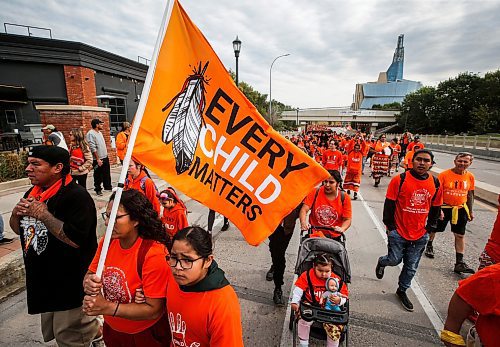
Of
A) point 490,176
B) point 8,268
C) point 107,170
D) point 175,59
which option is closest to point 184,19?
point 175,59

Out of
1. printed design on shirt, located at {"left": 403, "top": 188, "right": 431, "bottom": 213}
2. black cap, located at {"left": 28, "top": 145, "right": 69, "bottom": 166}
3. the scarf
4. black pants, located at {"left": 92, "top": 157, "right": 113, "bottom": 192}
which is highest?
black cap, located at {"left": 28, "top": 145, "right": 69, "bottom": 166}

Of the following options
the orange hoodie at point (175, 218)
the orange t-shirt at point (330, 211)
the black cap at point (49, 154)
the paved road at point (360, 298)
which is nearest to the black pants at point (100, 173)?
the paved road at point (360, 298)

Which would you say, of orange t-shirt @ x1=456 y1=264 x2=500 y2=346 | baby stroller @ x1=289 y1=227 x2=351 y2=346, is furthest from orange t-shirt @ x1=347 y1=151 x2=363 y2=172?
orange t-shirt @ x1=456 y1=264 x2=500 y2=346

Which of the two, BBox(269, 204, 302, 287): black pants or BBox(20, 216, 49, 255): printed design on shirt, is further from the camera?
BBox(269, 204, 302, 287): black pants

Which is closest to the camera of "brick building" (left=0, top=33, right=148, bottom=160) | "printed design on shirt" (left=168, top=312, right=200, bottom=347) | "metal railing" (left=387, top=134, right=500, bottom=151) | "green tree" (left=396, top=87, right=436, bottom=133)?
"printed design on shirt" (left=168, top=312, right=200, bottom=347)

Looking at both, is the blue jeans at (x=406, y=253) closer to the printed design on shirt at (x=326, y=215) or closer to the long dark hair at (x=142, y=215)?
the printed design on shirt at (x=326, y=215)

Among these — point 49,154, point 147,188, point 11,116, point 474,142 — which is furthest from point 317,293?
point 474,142

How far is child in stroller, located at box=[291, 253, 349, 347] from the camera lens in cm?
251

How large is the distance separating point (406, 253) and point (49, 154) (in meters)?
4.05

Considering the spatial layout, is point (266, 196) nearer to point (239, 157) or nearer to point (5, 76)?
point (239, 157)

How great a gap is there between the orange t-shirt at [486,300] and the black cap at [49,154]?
115 inches

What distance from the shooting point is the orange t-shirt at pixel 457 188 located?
4.26 m

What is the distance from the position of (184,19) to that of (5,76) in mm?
15484

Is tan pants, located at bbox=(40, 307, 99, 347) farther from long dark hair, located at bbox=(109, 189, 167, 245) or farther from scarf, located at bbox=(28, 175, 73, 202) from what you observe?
long dark hair, located at bbox=(109, 189, 167, 245)
